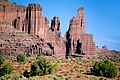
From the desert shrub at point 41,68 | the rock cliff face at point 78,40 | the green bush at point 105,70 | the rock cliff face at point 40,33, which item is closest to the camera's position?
the green bush at point 105,70

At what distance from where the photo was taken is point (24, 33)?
84500 millimetres

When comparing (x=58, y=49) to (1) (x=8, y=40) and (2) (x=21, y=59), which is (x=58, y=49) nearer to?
(1) (x=8, y=40)

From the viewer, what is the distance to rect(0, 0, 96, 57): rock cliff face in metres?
80.9

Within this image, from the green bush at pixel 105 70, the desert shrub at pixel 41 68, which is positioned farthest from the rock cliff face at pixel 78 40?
the green bush at pixel 105 70

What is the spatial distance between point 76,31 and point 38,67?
184ft

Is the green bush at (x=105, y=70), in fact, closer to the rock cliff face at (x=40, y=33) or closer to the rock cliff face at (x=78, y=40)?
the rock cliff face at (x=40, y=33)

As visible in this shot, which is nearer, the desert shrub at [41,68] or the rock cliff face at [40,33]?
the desert shrub at [41,68]

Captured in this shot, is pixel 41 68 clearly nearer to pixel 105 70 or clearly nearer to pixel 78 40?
pixel 105 70

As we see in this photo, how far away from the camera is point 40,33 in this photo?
88.2 m

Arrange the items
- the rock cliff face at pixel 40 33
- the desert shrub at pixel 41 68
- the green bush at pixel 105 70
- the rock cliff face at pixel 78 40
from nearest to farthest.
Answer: the green bush at pixel 105 70 → the desert shrub at pixel 41 68 → the rock cliff face at pixel 40 33 → the rock cliff face at pixel 78 40

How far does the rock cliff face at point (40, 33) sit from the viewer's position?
80875 mm

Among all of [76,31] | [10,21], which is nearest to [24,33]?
[10,21]

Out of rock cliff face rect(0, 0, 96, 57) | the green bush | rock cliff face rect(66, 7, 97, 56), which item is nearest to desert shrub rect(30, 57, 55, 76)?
the green bush

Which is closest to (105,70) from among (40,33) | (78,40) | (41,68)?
(41,68)
